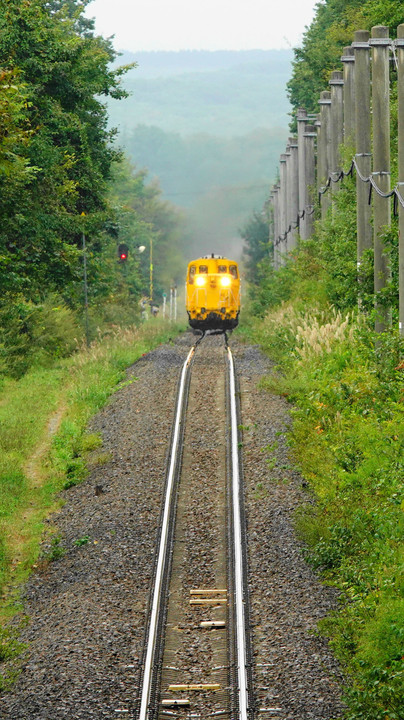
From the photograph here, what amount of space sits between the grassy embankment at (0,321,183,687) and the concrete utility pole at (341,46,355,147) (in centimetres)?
823

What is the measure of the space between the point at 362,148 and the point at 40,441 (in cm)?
928

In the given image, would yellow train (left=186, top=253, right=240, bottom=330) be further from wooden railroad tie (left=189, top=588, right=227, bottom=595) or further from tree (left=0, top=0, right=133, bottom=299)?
wooden railroad tie (left=189, top=588, right=227, bottom=595)

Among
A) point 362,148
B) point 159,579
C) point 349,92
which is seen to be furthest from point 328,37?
point 159,579

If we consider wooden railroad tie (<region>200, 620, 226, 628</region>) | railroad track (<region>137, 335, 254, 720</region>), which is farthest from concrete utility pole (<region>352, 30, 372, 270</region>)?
wooden railroad tie (<region>200, 620, 226, 628</region>)

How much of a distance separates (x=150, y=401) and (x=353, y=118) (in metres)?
9.15

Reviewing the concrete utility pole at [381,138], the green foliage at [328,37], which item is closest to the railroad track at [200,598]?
the concrete utility pole at [381,138]

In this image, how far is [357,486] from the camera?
13711 millimetres

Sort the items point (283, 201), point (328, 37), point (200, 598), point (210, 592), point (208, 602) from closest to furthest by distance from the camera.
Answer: point (208, 602)
point (200, 598)
point (210, 592)
point (328, 37)
point (283, 201)

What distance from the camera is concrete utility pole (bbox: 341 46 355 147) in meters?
23.9

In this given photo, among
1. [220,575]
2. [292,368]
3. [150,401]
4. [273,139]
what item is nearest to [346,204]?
[292,368]

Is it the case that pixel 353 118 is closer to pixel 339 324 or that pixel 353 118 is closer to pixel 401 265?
pixel 339 324

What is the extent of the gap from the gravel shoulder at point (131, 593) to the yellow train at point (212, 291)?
1532 cm

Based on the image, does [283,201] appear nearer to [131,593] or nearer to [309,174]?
[309,174]

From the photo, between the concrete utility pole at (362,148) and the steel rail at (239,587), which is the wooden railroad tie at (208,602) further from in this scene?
the concrete utility pole at (362,148)
